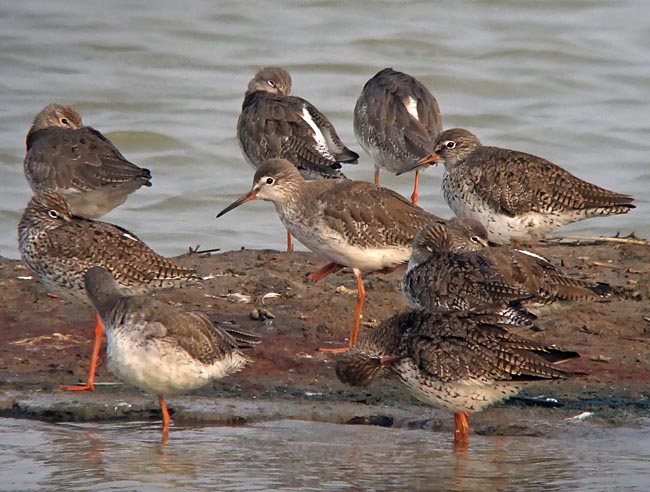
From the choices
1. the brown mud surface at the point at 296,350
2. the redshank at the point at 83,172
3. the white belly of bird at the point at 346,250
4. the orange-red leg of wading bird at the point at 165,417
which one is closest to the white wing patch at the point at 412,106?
the brown mud surface at the point at 296,350

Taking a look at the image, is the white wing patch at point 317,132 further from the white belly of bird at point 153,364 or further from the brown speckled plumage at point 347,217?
the white belly of bird at point 153,364

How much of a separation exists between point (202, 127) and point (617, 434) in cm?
1136

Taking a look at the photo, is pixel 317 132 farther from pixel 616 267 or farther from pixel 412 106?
pixel 616 267

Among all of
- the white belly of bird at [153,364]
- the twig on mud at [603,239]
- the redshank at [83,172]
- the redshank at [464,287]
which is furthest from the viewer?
the redshank at [83,172]

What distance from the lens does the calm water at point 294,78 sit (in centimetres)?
1623

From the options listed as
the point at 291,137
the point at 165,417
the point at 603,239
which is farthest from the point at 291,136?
the point at 165,417

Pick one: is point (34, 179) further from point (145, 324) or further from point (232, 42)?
point (232, 42)

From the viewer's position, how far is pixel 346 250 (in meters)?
9.92

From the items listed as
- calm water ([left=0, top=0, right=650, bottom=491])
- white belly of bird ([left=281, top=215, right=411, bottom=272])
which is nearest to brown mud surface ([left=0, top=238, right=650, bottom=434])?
white belly of bird ([left=281, top=215, right=411, bottom=272])

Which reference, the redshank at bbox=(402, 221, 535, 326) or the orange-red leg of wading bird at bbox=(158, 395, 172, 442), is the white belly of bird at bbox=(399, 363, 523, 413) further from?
the orange-red leg of wading bird at bbox=(158, 395, 172, 442)

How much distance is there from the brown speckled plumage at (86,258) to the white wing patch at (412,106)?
4.72 meters

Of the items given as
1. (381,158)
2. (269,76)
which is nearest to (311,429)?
(381,158)

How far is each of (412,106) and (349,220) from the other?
3.80 m

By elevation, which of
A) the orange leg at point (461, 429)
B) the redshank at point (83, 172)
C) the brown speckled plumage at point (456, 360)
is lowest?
the orange leg at point (461, 429)
